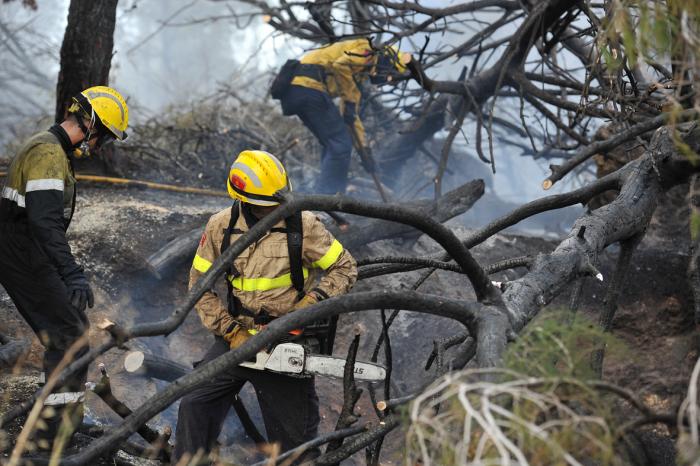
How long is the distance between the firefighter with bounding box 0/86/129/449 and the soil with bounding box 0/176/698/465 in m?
1.04

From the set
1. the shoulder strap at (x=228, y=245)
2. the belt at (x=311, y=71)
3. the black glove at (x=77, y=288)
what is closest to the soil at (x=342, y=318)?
the black glove at (x=77, y=288)

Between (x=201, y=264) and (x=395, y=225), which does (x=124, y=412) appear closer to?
(x=201, y=264)

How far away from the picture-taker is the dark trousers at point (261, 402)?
149 inches

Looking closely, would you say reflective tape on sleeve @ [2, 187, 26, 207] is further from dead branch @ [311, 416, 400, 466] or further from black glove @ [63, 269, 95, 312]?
dead branch @ [311, 416, 400, 466]

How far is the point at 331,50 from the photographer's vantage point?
7.79 m

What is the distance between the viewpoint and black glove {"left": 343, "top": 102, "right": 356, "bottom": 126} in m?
8.05

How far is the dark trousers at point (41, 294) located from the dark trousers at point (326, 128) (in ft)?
14.6

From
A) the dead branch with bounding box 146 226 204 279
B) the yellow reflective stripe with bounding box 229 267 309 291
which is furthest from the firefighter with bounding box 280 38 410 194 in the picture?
the yellow reflective stripe with bounding box 229 267 309 291

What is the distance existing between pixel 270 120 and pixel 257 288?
6607mm

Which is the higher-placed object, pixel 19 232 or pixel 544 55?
pixel 544 55

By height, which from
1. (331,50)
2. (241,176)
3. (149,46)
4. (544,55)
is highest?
(149,46)

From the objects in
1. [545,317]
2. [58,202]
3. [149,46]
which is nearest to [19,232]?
[58,202]

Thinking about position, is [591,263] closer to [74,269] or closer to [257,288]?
[257,288]

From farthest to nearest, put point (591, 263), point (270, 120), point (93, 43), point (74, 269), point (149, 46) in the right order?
point (149, 46) → point (270, 120) → point (93, 43) → point (74, 269) → point (591, 263)
